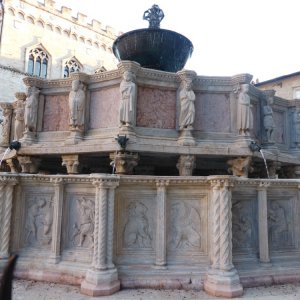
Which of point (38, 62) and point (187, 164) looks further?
point (38, 62)

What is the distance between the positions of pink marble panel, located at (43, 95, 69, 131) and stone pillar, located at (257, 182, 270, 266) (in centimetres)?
429

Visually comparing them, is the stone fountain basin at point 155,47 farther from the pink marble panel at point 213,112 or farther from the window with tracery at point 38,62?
the window with tracery at point 38,62

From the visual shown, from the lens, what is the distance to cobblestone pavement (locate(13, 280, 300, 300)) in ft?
13.7

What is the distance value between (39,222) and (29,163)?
85.7 inches

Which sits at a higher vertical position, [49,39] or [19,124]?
[49,39]

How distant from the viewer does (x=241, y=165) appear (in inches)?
259

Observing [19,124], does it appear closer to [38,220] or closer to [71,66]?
[38,220]

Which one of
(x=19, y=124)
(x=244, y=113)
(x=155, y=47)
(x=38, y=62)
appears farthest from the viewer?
(x=38, y=62)

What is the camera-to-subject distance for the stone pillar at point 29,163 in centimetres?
699

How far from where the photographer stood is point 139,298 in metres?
4.16

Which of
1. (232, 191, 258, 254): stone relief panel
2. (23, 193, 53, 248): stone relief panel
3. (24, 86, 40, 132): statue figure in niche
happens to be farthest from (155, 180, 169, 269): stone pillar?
(24, 86, 40, 132): statue figure in niche

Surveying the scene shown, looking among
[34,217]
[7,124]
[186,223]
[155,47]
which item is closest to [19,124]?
[7,124]

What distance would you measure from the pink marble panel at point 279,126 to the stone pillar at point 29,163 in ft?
19.2

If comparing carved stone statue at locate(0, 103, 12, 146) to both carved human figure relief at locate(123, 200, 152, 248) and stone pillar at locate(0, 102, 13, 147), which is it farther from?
carved human figure relief at locate(123, 200, 152, 248)
